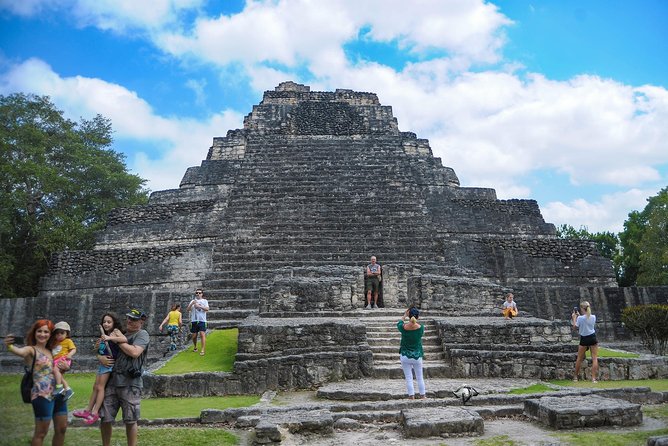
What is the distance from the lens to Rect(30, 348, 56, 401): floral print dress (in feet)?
12.3

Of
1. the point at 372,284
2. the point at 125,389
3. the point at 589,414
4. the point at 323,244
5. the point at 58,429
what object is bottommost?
the point at 589,414

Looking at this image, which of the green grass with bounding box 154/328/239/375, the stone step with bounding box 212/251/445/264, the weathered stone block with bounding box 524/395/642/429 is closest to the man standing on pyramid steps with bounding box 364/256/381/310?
the stone step with bounding box 212/251/445/264

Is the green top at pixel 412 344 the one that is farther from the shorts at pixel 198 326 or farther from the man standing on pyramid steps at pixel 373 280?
the man standing on pyramid steps at pixel 373 280

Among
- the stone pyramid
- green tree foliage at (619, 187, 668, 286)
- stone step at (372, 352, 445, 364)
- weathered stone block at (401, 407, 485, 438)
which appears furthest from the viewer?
green tree foliage at (619, 187, 668, 286)

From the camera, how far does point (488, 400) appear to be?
19.7 ft

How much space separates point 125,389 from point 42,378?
702mm

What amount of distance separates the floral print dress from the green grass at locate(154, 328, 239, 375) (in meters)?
3.77

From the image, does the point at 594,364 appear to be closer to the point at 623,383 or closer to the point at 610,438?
the point at 623,383

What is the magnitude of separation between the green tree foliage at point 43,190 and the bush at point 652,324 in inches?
691

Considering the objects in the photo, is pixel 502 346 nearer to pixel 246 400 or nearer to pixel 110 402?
pixel 246 400

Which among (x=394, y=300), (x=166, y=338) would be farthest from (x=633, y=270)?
Answer: (x=166, y=338)

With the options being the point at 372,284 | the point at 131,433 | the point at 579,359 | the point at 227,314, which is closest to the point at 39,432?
the point at 131,433

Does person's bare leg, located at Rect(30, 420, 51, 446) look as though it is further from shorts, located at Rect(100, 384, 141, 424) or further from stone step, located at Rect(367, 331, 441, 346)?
stone step, located at Rect(367, 331, 441, 346)

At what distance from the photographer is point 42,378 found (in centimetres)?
377
